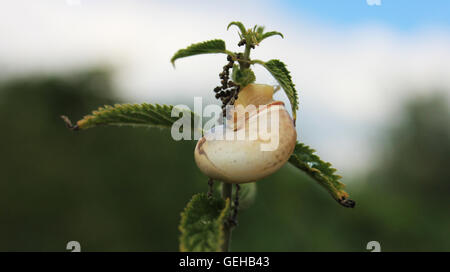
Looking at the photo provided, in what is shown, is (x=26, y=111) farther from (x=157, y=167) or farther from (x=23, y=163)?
(x=157, y=167)

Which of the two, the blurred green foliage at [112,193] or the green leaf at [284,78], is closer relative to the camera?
the green leaf at [284,78]

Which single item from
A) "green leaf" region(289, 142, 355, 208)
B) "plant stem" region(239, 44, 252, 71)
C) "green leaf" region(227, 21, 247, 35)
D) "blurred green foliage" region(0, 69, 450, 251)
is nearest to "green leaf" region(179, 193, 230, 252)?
"green leaf" region(289, 142, 355, 208)

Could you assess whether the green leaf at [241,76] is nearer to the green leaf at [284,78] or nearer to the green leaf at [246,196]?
the green leaf at [284,78]

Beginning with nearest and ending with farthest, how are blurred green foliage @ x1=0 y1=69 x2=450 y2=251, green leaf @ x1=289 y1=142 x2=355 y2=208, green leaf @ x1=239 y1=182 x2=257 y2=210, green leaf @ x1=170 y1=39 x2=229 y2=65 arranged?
1. green leaf @ x1=170 y1=39 x2=229 y2=65
2. green leaf @ x1=289 y1=142 x2=355 y2=208
3. green leaf @ x1=239 y1=182 x2=257 y2=210
4. blurred green foliage @ x1=0 y1=69 x2=450 y2=251

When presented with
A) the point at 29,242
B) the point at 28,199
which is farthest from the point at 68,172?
the point at 29,242

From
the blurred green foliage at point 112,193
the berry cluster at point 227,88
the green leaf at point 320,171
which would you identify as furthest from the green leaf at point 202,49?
the blurred green foliage at point 112,193

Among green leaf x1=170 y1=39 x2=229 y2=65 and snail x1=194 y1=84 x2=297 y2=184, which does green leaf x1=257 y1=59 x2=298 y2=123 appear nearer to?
snail x1=194 y1=84 x2=297 y2=184
